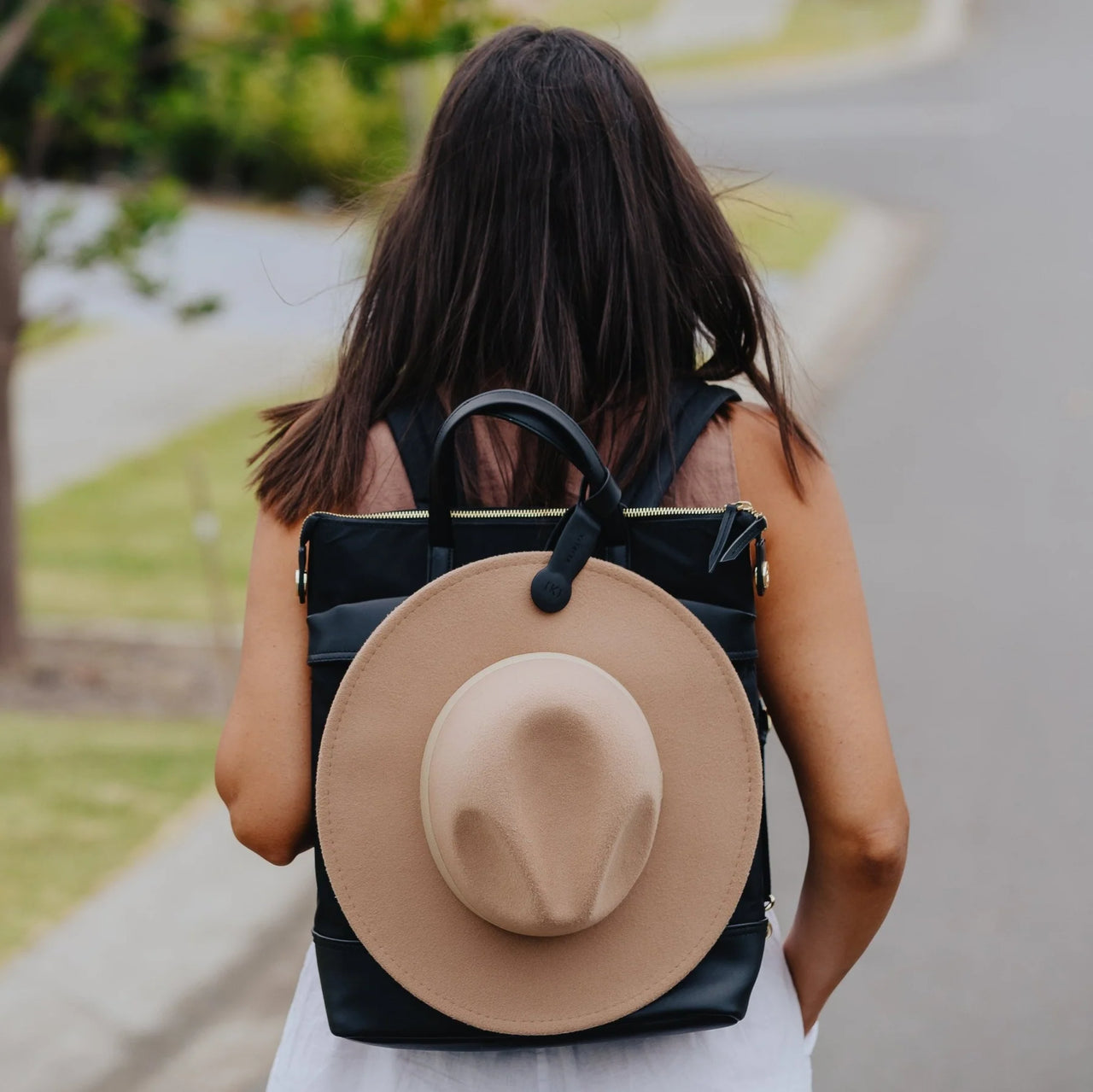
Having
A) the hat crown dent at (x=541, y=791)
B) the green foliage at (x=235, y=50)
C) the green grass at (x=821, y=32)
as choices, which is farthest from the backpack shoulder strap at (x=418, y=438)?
the green grass at (x=821, y=32)

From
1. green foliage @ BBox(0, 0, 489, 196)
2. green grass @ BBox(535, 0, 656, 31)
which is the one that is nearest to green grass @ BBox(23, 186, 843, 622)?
green foliage @ BBox(0, 0, 489, 196)

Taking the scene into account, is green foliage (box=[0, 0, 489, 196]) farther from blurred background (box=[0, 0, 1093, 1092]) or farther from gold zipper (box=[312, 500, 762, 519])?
gold zipper (box=[312, 500, 762, 519])

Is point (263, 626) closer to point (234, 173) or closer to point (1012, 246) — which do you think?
point (1012, 246)

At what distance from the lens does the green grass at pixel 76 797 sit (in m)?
3.87

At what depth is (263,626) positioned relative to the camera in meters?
1.47

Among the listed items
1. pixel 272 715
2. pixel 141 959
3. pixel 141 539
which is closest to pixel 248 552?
pixel 141 539

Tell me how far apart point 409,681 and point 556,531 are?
0.61 ft

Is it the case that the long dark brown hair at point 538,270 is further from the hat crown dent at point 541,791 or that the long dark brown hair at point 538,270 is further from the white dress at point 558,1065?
the white dress at point 558,1065

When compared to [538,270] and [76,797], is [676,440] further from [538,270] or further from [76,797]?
[76,797]

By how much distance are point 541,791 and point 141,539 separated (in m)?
5.73

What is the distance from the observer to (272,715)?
1.44 metres

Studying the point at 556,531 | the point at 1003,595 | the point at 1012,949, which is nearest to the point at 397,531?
the point at 556,531

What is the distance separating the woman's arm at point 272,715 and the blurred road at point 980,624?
823mm

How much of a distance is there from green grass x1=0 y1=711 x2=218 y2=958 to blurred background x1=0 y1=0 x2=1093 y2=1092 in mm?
12
